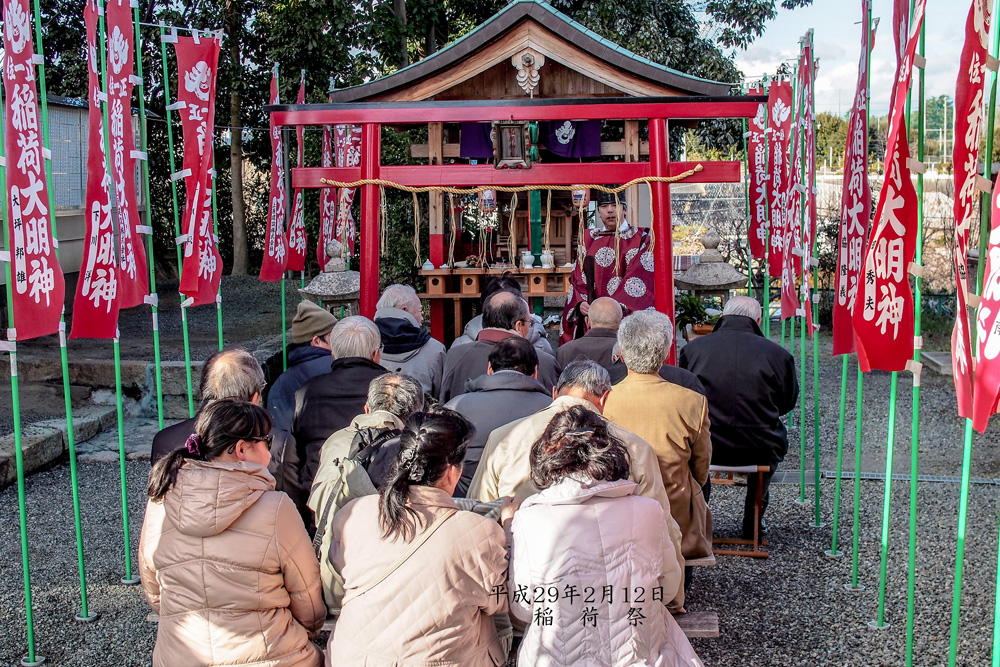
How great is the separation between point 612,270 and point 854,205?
302cm

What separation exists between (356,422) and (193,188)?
2.72m

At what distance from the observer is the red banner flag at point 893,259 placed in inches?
129

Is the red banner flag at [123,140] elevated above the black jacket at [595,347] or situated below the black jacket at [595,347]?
above

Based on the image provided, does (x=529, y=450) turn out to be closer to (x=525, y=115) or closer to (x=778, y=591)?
(x=778, y=591)

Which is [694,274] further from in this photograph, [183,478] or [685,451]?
[183,478]

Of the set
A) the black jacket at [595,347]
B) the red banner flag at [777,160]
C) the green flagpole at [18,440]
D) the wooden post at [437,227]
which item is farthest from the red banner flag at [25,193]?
the red banner flag at [777,160]

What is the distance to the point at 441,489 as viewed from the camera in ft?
8.01

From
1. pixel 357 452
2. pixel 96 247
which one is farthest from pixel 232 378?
pixel 96 247

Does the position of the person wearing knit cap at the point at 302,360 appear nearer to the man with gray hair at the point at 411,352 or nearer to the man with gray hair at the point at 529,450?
the man with gray hair at the point at 411,352

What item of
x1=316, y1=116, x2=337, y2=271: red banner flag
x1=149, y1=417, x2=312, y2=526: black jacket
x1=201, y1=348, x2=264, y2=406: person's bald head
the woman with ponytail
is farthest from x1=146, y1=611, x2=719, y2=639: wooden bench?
x1=316, y1=116, x2=337, y2=271: red banner flag

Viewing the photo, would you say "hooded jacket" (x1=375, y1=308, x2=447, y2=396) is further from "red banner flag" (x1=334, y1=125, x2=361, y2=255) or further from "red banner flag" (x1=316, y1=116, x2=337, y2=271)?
"red banner flag" (x1=334, y1=125, x2=361, y2=255)

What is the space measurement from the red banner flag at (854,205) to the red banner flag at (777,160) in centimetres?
194

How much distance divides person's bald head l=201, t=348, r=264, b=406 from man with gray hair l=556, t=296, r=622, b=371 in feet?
7.05

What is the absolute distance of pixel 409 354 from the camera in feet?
17.1
